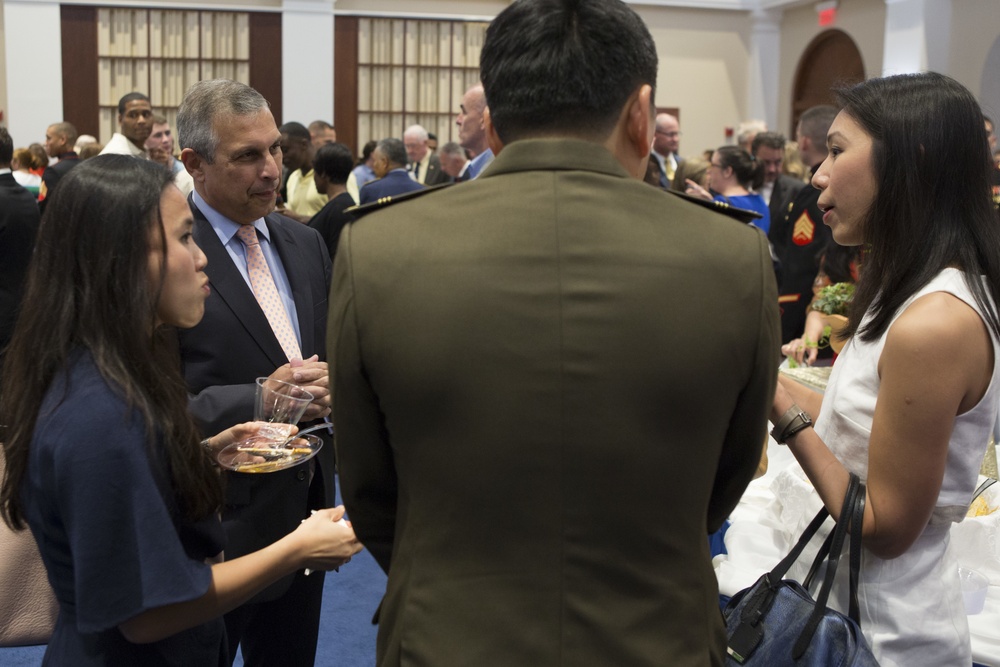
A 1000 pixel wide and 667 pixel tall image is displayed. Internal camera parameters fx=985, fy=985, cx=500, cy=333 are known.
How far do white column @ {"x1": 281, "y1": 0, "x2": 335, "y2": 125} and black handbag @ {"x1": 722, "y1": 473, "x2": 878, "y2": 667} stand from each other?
37.7ft

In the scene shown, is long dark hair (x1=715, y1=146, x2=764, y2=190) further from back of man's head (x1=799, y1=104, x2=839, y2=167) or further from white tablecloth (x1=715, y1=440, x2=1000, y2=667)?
white tablecloth (x1=715, y1=440, x2=1000, y2=667)

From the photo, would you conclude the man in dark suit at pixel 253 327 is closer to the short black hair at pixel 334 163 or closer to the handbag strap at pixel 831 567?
the handbag strap at pixel 831 567

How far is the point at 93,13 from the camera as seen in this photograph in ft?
39.2

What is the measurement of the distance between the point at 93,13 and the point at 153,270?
1204 centimetres

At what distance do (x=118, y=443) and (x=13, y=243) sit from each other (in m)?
3.86

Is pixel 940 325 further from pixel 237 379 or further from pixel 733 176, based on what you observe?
pixel 733 176

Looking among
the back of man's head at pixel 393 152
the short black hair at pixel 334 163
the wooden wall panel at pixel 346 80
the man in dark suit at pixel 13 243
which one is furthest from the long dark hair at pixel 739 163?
the wooden wall panel at pixel 346 80

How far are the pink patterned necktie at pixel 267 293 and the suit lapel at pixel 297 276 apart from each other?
0.03 metres

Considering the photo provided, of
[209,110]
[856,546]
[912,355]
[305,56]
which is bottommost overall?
[856,546]

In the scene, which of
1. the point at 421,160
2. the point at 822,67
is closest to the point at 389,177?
the point at 421,160

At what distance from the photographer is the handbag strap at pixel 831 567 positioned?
58.7 inches

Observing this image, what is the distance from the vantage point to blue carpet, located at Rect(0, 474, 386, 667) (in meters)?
3.26

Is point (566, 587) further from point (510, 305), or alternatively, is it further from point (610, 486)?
point (510, 305)

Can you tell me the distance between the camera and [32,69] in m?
11.8
